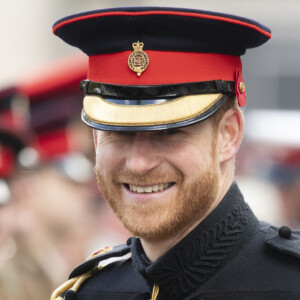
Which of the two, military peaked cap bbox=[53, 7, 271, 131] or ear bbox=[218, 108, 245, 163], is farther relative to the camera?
ear bbox=[218, 108, 245, 163]

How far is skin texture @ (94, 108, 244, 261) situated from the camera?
4531 mm

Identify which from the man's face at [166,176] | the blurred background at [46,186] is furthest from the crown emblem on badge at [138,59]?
the blurred background at [46,186]

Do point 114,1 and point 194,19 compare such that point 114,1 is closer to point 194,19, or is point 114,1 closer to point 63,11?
point 63,11

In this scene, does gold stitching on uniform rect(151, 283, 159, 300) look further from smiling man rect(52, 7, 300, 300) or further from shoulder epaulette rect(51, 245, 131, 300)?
shoulder epaulette rect(51, 245, 131, 300)

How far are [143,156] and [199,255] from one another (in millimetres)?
471

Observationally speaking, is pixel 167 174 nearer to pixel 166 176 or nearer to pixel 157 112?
pixel 166 176

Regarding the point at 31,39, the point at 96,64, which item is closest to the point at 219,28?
the point at 96,64

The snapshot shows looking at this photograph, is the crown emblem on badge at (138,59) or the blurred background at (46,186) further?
the blurred background at (46,186)

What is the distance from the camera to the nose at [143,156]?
4.53 meters

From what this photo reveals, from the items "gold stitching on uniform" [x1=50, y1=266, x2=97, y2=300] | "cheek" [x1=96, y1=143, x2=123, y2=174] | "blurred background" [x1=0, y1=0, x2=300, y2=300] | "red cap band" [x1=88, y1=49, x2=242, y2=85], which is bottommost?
"blurred background" [x1=0, y1=0, x2=300, y2=300]

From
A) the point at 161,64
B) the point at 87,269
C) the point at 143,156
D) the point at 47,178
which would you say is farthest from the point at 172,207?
the point at 47,178

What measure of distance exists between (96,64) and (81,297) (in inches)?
42.4

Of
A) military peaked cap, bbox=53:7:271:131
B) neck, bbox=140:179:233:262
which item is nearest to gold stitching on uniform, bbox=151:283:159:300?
neck, bbox=140:179:233:262

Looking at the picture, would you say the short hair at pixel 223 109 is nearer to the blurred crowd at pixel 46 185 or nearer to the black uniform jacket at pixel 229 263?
the black uniform jacket at pixel 229 263
